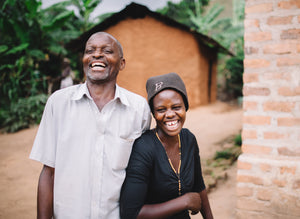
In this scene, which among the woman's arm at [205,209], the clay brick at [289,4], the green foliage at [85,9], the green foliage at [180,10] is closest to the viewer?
the woman's arm at [205,209]

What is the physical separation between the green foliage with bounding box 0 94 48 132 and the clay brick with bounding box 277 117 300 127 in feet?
22.8

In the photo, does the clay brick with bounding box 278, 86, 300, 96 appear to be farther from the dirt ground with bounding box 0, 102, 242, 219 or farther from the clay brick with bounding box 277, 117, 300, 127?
the dirt ground with bounding box 0, 102, 242, 219

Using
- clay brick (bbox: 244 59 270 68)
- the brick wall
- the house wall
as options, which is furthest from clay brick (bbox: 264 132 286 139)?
the house wall

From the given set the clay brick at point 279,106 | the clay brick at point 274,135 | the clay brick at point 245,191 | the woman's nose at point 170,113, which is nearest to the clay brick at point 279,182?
the clay brick at point 245,191

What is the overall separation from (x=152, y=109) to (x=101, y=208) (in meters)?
0.65

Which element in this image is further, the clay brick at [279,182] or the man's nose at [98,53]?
the clay brick at [279,182]

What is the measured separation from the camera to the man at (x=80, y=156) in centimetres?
137

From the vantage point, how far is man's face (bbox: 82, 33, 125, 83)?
1496 mm

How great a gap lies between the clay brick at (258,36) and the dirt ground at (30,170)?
182 cm

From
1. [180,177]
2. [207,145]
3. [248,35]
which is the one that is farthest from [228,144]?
[180,177]

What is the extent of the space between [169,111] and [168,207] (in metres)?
0.54

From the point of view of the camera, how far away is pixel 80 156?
4.50 ft

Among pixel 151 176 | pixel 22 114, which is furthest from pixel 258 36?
pixel 22 114

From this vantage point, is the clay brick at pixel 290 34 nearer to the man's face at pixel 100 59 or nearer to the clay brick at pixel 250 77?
the clay brick at pixel 250 77
